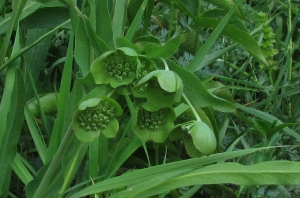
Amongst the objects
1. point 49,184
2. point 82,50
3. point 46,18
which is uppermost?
point 82,50

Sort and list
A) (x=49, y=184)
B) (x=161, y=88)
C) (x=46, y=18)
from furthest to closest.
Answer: (x=46, y=18) < (x=49, y=184) < (x=161, y=88)

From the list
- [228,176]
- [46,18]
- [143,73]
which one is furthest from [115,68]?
[46,18]

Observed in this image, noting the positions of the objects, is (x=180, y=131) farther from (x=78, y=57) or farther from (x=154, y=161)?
(x=154, y=161)

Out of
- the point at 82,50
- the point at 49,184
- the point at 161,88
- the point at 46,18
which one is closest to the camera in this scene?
the point at 161,88

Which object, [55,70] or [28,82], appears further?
[55,70]

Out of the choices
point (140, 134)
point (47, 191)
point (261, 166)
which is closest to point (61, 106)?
point (47, 191)

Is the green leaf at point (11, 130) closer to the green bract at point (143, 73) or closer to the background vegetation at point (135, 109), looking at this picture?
the background vegetation at point (135, 109)

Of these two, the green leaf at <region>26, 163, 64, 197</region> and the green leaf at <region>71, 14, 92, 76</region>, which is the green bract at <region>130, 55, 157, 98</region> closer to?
the green leaf at <region>71, 14, 92, 76</region>

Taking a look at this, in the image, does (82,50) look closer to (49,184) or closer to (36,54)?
(49,184)
